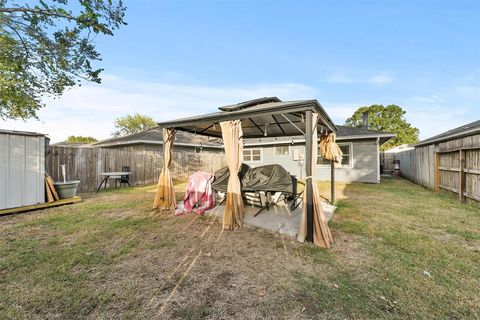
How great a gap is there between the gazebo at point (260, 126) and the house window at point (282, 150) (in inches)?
282

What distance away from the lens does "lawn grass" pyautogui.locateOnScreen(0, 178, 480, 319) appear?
6.29ft

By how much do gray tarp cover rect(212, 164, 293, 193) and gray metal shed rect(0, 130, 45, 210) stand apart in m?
4.86

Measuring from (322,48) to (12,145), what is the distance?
1097 cm

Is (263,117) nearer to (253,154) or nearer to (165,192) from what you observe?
(165,192)

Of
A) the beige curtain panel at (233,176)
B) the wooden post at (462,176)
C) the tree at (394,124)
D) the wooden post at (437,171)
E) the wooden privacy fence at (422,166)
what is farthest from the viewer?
the tree at (394,124)

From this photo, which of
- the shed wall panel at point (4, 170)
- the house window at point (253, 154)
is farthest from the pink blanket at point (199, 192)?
the house window at point (253, 154)

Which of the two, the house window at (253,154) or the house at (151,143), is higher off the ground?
the house at (151,143)

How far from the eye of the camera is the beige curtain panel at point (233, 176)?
4.19 m

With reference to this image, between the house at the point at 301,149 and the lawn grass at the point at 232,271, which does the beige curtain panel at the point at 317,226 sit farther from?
the house at the point at 301,149

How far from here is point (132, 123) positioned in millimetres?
35656

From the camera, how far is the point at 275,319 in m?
1.79

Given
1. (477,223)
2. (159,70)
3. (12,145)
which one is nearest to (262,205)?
(477,223)

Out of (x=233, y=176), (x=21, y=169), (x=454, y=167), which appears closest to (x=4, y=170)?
(x=21, y=169)

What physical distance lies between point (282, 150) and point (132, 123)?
103 ft
